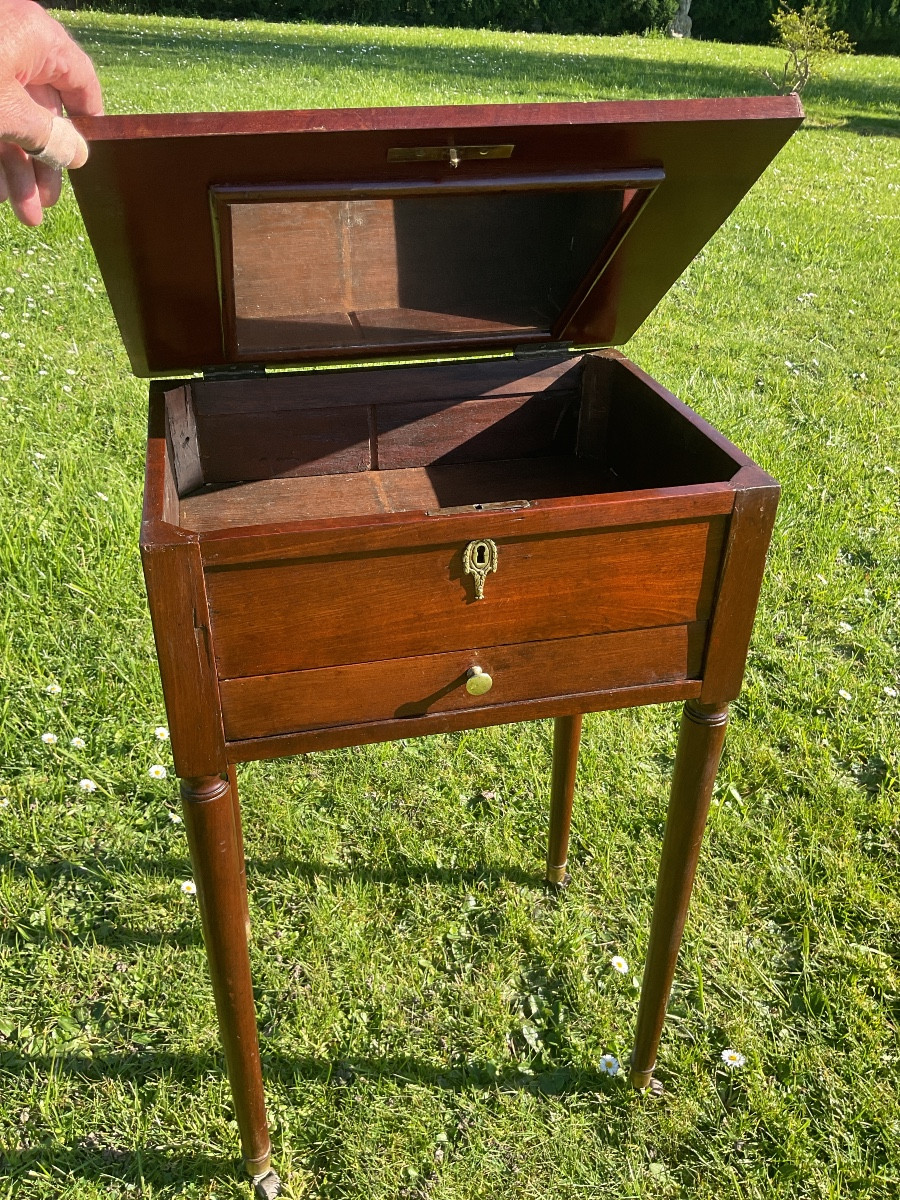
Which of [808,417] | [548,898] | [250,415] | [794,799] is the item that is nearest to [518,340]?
[250,415]

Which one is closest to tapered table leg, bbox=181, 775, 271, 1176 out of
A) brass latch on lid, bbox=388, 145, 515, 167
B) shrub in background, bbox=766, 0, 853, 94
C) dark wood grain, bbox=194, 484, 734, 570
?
dark wood grain, bbox=194, 484, 734, 570

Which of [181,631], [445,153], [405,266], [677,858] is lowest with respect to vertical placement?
[677,858]

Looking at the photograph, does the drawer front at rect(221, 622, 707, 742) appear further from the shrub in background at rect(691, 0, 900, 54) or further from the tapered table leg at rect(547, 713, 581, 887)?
the shrub in background at rect(691, 0, 900, 54)

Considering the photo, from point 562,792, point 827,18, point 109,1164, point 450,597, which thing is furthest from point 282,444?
point 827,18

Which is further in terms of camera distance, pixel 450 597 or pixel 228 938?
pixel 228 938

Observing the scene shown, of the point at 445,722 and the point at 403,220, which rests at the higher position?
the point at 403,220

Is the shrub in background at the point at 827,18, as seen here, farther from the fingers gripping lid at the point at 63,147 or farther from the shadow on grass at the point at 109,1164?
the shadow on grass at the point at 109,1164

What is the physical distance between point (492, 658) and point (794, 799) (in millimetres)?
1497

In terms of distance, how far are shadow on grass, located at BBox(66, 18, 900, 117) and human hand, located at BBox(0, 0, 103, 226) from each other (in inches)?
419

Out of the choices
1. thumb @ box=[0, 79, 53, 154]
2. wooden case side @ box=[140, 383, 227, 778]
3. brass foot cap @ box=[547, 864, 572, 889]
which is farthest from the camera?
brass foot cap @ box=[547, 864, 572, 889]

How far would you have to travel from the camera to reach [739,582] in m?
1.36

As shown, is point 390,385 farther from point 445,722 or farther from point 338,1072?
point 338,1072

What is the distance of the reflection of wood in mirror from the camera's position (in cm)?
163

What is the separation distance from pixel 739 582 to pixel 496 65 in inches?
555
